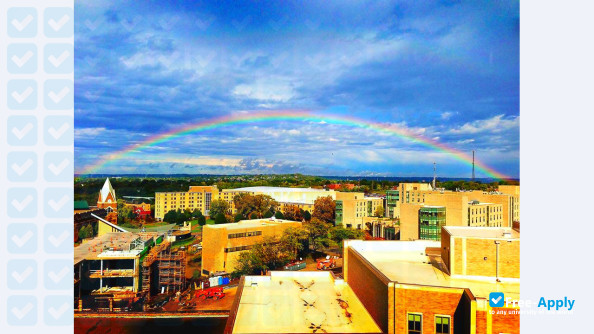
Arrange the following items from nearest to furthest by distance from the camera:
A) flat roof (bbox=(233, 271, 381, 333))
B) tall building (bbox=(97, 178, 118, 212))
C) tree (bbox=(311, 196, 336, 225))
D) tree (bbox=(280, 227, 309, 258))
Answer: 1. flat roof (bbox=(233, 271, 381, 333))
2. tree (bbox=(280, 227, 309, 258))
3. tree (bbox=(311, 196, 336, 225))
4. tall building (bbox=(97, 178, 118, 212))

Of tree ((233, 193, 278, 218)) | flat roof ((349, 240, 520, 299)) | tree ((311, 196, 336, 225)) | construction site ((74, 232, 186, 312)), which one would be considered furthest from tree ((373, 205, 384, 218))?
flat roof ((349, 240, 520, 299))

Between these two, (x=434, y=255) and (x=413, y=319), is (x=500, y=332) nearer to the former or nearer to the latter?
(x=413, y=319)

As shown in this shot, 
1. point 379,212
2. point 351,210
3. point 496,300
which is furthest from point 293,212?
point 496,300

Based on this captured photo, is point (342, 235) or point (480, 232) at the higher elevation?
point (480, 232)

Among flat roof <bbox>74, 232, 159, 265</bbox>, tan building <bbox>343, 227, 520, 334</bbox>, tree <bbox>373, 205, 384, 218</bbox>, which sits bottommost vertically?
tree <bbox>373, 205, 384, 218</bbox>

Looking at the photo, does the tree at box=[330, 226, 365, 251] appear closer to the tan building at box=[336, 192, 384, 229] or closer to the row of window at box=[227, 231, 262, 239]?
the row of window at box=[227, 231, 262, 239]

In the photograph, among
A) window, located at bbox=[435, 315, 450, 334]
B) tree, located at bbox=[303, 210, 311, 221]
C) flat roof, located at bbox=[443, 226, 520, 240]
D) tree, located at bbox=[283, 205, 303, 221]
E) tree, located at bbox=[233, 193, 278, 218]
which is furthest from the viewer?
tree, located at bbox=[233, 193, 278, 218]

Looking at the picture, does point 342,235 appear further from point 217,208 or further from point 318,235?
point 217,208

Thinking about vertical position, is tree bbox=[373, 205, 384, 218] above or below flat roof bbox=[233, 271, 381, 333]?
below
